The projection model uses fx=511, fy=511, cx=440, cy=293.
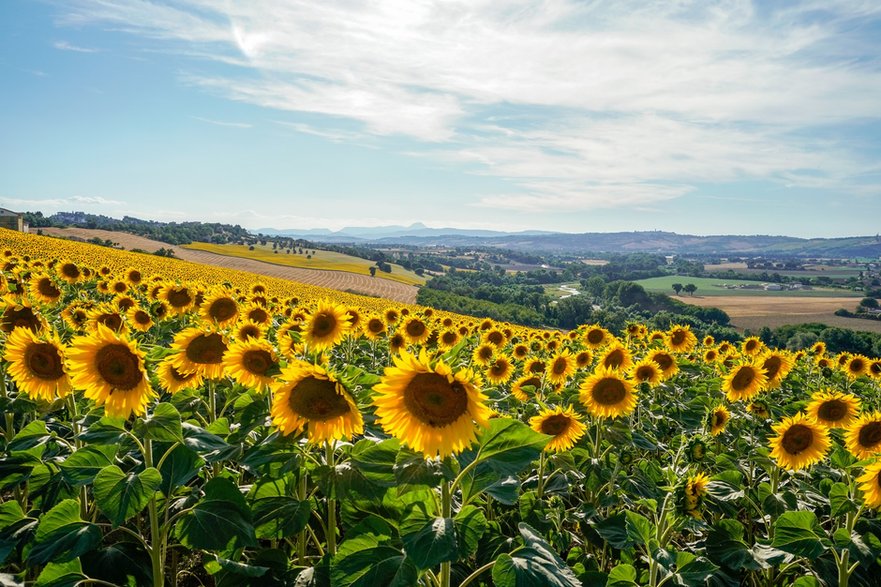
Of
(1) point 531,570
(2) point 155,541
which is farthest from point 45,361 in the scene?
(1) point 531,570

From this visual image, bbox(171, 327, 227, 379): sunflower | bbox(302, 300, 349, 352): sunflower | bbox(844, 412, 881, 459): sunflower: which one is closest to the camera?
bbox(171, 327, 227, 379): sunflower

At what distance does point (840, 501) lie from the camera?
374cm

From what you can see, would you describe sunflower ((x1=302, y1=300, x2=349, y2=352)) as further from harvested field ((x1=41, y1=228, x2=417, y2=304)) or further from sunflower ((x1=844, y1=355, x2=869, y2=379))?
harvested field ((x1=41, y1=228, x2=417, y2=304))

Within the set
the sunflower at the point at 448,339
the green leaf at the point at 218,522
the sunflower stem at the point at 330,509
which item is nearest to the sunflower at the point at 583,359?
the sunflower at the point at 448,339

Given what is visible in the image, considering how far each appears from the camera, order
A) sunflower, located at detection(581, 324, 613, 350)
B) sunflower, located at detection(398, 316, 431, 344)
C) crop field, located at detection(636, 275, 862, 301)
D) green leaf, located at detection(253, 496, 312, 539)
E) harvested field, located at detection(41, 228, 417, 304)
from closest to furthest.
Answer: green leaf, located at detection(253, 496, 312, 539) → sunflower, located at detection(398, 316, 431, 344) → sunflower, located at detection(581, 324, 613, 350) → harvested field, located at detection(41, 228, 417, 304) → crop field, located at detection(636, 275, 862, 301)

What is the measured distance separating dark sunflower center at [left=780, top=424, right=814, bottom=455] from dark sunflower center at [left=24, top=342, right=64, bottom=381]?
5.98m

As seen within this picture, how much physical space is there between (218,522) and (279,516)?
0.31 meters

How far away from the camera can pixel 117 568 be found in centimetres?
287

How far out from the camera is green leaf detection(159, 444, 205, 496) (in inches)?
110

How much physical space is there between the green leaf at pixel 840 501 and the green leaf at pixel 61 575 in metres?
4.84

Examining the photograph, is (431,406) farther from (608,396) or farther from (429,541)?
Result: (608,396)

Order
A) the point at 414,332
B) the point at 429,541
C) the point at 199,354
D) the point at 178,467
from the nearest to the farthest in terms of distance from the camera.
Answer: the point at 429,541 → the point at 178,467 → the point at 199,354 → the point at 414,332

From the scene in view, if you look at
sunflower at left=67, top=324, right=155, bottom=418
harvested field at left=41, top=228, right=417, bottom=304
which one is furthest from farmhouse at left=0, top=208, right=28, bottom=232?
sunflower at left=67, top=324, right=155, bottom=418

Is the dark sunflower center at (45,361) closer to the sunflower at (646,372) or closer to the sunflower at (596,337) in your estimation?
the sunflower at (646,372)
